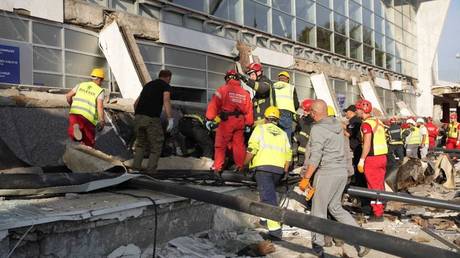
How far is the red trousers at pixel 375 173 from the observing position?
7.71 m

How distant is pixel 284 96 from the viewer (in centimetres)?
818

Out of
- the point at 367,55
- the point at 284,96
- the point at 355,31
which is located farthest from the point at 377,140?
the point at 367,55

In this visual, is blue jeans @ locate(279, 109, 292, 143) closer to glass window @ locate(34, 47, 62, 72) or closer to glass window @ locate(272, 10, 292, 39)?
glass window @ locate(34, 47, 62, 72)

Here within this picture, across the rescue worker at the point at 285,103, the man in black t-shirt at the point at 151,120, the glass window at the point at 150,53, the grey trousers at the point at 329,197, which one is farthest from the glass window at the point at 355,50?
the grey trousers at the point at 329,197

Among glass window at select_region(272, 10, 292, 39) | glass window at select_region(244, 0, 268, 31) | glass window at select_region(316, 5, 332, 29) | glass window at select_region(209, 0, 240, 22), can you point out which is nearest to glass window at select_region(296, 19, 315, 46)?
glass window at select_region(272, 10, 292, 39)

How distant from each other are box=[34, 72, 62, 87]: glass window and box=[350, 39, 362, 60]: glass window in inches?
655

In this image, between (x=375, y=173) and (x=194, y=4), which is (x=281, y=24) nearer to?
(x=194, y=4)

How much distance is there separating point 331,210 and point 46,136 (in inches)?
193

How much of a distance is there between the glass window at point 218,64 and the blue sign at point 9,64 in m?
6.25

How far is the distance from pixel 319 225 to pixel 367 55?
74.7 feet

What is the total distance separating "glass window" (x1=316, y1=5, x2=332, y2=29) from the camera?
20.5m

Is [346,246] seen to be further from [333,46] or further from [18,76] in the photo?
[333,46]

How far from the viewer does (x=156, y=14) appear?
12.7 m

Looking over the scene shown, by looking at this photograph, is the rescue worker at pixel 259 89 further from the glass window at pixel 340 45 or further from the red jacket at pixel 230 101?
the glass window at pixel 340 45
